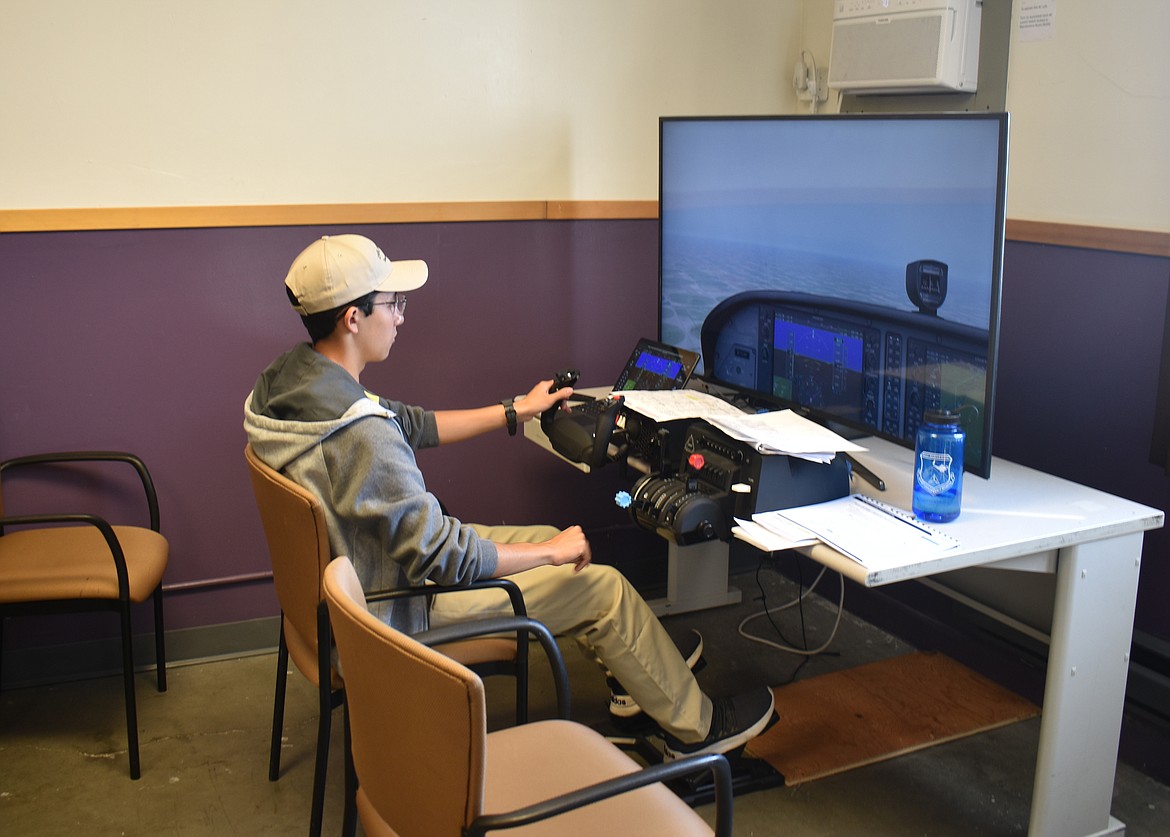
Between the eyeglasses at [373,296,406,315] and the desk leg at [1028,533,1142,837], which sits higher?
the eyeglasses at [373,296,406,315]

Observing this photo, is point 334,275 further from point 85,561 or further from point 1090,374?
point 1090,374

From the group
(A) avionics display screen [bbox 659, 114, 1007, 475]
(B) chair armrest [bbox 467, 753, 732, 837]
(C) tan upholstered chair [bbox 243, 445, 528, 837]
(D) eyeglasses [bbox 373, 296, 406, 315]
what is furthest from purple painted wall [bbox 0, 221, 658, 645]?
(B) chair armrest [bbox 467, 753, 732, 837]

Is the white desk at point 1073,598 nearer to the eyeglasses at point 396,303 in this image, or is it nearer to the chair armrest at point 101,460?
the eyeglasses at point 396,303

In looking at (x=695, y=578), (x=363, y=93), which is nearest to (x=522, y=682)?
(x=695, y=578)

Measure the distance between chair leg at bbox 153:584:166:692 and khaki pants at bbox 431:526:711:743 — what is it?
0.98m

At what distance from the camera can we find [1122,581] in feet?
6.59

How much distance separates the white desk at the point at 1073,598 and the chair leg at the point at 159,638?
5.66 feet

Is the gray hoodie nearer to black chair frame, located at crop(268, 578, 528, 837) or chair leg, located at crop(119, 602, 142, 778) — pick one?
black chair frame, located at crop(268, 578, 528, 837)

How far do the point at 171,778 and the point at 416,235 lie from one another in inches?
59.0

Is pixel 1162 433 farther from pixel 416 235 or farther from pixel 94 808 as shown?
pixel 94 808

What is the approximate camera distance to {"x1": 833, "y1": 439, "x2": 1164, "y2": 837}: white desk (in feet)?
6.31

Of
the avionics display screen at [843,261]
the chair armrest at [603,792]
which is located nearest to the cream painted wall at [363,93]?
the avionics display screen at [843,261]

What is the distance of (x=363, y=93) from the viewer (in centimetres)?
290

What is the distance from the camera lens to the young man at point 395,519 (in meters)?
1.97
